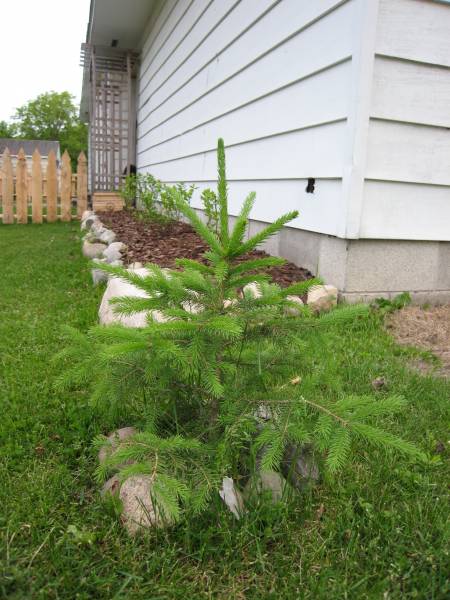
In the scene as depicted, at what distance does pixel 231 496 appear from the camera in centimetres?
165

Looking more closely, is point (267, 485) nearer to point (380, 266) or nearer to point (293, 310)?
point (293, 310)

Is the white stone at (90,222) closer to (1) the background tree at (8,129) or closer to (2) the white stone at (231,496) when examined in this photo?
(2) the white stone at (231,496)

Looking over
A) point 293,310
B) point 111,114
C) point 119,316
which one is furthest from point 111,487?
point 111,114

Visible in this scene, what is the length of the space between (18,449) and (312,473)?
1.06m

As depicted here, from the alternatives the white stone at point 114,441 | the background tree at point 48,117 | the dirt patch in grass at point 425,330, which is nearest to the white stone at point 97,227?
the dirt patch in grass at point 425,330

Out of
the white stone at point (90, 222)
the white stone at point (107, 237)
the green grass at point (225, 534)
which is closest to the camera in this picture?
the green grass at point (225, 534)

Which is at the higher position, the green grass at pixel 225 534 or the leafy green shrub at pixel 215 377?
the leafy green shrub at pixel 215 377

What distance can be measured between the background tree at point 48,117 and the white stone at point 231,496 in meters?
79.9

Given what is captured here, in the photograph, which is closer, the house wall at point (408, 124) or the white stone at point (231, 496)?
the white stone at point (231, 496)

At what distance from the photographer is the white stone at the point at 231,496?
162 cm

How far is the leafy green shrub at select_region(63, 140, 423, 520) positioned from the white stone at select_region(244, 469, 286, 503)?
1.8 inches

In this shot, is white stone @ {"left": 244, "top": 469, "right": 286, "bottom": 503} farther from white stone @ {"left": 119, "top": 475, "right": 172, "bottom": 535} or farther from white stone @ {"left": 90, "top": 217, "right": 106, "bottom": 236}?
white stone @ {"left": 90, "top": 217, "right": 106, "bottom": 236}

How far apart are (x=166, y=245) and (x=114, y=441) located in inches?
168

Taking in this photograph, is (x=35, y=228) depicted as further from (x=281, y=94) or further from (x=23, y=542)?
(x=23, y=542)
